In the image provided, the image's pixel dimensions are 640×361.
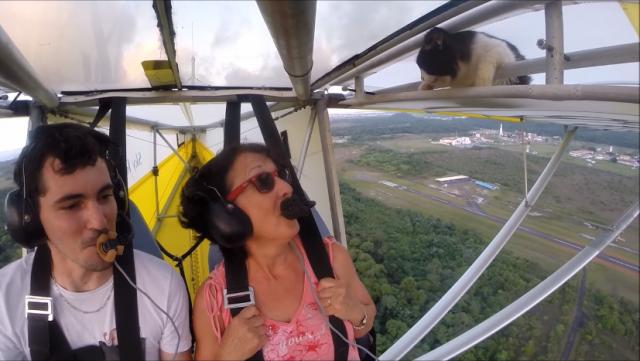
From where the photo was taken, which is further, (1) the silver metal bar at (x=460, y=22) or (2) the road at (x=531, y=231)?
(2) the road at (x=531, y=231)

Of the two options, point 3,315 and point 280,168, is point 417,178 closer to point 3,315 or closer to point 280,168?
point 280,168

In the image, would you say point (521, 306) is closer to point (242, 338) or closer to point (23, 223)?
point (242, 338)

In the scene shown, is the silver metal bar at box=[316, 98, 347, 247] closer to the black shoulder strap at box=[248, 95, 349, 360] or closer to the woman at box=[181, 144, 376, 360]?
the black shoulder strap at box=[248, 95, 349, 360]

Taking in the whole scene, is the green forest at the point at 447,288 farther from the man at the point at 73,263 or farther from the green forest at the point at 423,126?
the man at the point at 73,263

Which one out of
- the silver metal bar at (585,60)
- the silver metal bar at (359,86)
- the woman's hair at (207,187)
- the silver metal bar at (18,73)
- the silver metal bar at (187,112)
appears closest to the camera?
the silver metal bar at (585,60)

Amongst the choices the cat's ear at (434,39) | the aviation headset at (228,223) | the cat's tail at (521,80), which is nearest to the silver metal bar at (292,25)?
the cat's ear at (434,39)
